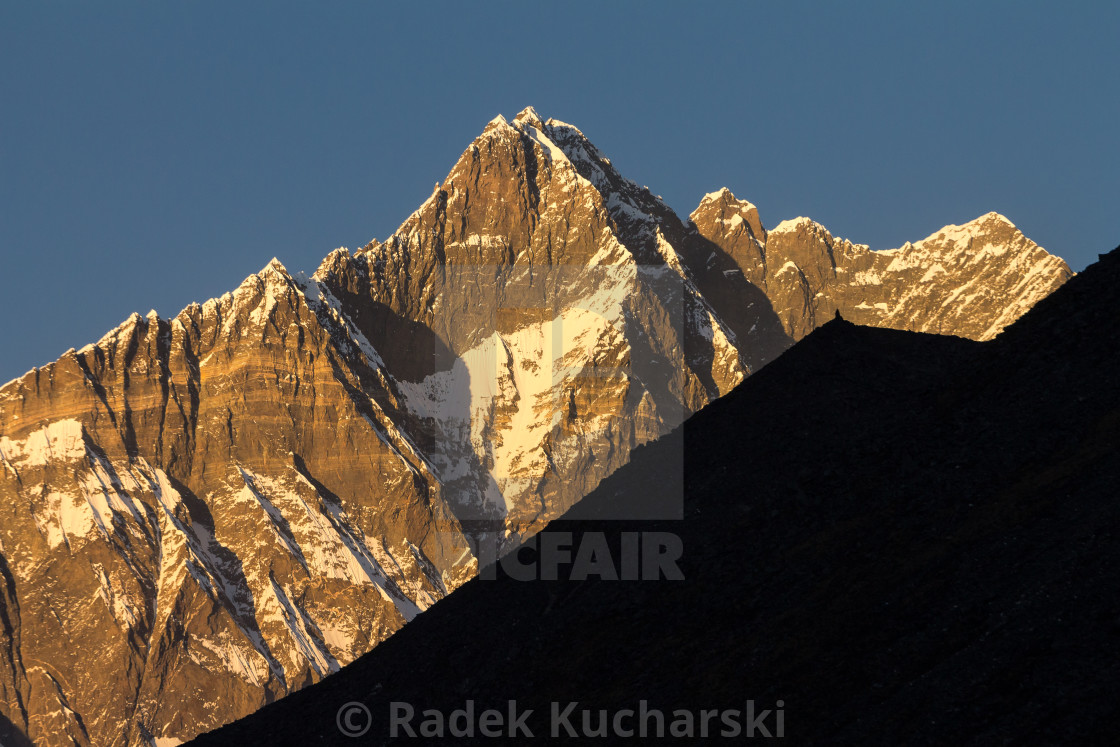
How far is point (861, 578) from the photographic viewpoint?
84062 mm

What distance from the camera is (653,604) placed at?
97.2m

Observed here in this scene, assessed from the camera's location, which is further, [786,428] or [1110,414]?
[786,428]

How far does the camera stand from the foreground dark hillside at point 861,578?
64.9m

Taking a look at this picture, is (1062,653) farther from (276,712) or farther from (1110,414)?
(276,712)

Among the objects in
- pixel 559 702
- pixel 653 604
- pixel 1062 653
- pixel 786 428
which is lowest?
pixel 1062 653

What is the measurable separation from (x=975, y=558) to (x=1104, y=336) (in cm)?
2360

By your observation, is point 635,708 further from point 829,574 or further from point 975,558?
point 975,558

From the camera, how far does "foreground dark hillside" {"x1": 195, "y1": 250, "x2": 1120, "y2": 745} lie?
64.9 meters

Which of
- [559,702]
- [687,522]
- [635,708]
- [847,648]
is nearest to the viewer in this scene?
[847,648]

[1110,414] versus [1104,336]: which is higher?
[1104,336]

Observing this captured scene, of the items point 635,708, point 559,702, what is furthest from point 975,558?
point 559,702

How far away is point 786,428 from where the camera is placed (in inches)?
4289

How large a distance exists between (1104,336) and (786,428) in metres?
24.4

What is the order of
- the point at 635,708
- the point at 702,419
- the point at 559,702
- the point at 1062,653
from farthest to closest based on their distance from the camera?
the point at 702,419
the point at 559,702
the point at 635,708
the point at 1062,653
